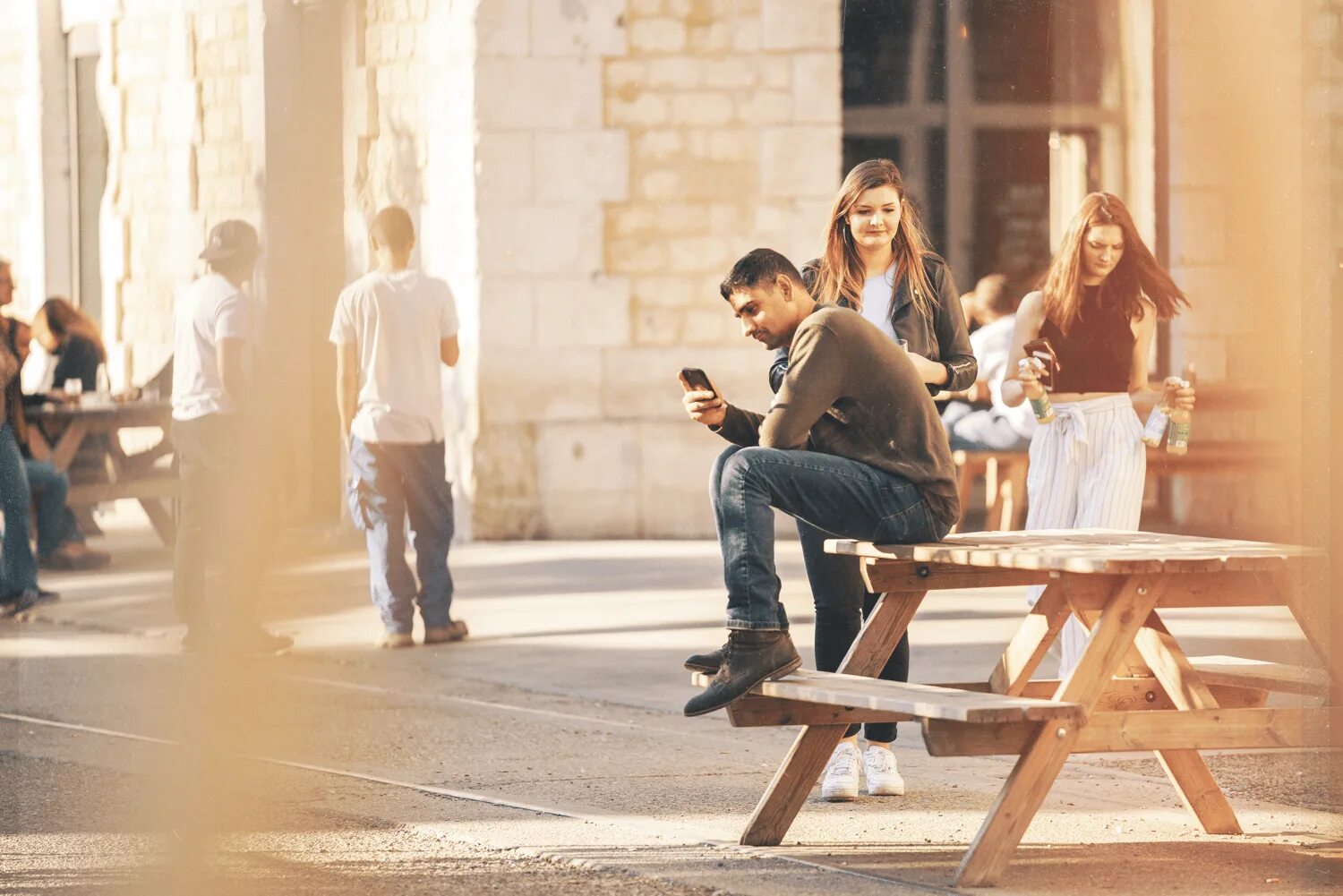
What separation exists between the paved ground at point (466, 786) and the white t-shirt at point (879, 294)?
88 centimetres

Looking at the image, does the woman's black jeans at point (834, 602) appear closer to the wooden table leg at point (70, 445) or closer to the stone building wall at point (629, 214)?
the wooden table leg at point (70, 445)

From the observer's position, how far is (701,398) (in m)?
2.97

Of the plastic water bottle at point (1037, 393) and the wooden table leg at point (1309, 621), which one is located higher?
the plastic water bottle at point (1037, 393)

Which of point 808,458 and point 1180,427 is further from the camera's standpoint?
point 1180,427

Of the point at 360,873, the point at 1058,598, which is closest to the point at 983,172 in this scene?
the point at 1058,598

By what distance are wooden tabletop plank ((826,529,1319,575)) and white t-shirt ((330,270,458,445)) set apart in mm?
2388

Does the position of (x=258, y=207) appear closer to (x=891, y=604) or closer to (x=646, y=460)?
(x=891, y=604)

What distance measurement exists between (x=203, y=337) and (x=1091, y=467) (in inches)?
141

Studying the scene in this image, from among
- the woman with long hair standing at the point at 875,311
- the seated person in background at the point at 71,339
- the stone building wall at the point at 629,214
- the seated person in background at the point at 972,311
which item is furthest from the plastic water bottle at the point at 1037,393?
the stone building wall at the point at 629,214

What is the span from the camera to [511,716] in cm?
477

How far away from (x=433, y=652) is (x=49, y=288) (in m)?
4.38

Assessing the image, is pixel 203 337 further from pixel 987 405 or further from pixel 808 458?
pixel 987 405

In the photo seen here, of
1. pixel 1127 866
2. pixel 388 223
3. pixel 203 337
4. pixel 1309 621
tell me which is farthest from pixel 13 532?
pixel 203 337

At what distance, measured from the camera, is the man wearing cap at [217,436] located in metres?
1.11
